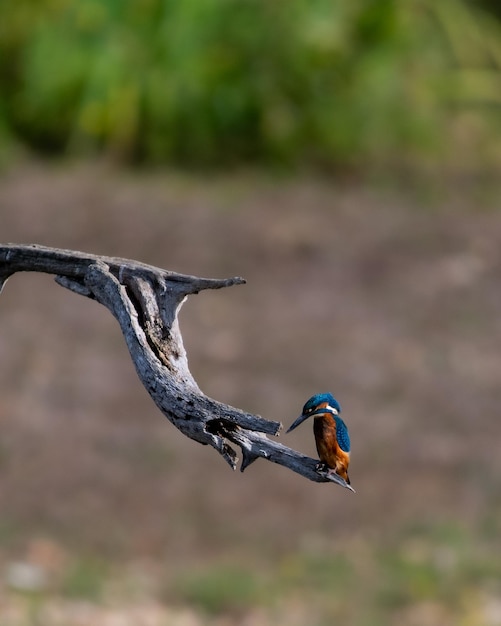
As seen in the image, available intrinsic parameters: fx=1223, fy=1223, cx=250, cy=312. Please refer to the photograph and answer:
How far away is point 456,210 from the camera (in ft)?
46.1

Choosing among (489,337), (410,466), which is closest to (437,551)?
(410,466)

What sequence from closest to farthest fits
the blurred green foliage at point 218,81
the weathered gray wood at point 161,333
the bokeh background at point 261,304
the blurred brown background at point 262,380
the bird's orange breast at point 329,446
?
the weathered gray wood at point 161,333
the bird's orange breast at point 329,446
the bokeh background at point 261,304
the blurred brown background at point 262,380
the blurred green foliage at point 218,81

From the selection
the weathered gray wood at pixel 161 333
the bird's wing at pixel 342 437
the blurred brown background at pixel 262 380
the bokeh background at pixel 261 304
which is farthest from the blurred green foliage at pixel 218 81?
the bird's wing at pixel 342 437

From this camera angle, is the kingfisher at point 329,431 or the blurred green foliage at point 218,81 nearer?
the kingfisher at point 329,431

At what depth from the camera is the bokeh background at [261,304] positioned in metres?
7.50

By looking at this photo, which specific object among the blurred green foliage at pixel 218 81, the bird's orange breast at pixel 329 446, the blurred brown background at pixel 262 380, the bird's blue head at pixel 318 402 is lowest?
the bird's orange breast at pixel 329 446

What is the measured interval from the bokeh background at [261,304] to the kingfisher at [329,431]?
4.91 meters

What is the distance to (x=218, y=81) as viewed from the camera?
15.4 m

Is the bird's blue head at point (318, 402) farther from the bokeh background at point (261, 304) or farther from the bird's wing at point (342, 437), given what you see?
the bokeh background at point (261, 304)

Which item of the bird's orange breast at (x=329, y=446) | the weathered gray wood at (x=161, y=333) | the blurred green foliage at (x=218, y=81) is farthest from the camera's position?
the blurred green foliage at (x=218, y=81)

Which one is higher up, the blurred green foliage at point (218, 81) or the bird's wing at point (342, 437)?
the blurred green foliage at point (218, 81)

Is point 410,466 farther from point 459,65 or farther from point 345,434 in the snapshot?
point 459,65

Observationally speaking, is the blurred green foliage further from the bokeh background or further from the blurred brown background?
the blurred brown background

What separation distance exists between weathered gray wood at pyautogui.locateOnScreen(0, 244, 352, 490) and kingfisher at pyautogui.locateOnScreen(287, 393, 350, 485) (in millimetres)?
138
